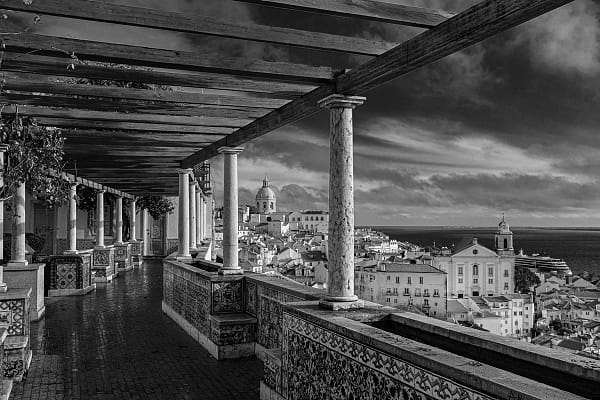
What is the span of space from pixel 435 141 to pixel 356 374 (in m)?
90.9

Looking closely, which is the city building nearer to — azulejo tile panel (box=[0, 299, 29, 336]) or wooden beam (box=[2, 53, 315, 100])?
azulejo tile panel (box=[0, 299, 29, 336])

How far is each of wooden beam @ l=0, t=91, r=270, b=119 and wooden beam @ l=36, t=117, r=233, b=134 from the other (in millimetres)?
592

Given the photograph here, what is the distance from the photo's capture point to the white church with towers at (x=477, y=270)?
5143 cm

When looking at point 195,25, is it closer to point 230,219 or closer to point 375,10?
point 375,10

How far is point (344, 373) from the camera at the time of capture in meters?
4.20

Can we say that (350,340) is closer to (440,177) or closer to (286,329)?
(286,329)

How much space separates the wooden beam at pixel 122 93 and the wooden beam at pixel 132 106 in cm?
17

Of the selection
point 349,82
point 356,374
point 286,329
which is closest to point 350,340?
point 356,374

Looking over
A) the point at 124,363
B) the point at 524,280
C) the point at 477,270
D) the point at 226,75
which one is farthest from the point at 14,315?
the point at 524,280

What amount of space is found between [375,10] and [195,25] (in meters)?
1.29

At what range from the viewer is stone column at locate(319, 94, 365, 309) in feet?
17.3

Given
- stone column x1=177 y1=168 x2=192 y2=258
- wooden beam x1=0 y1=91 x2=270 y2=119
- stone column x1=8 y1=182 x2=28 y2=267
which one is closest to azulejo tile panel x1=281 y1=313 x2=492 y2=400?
wooden beam x1=0 y1=91 x2=270 y2=119

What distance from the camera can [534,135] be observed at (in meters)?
88.4

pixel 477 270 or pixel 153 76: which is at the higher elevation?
pixel 153 76
